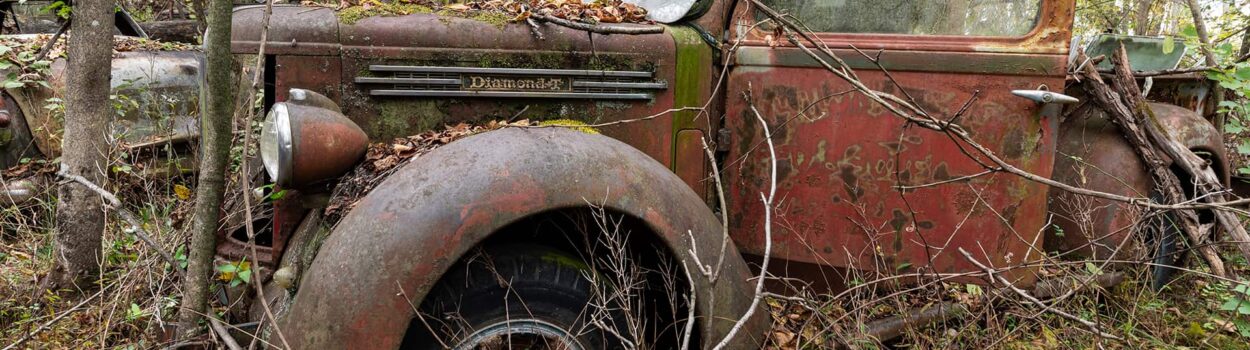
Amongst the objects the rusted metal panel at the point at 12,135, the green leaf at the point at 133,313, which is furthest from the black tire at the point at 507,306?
the rusted metal panel at the point at 12,135

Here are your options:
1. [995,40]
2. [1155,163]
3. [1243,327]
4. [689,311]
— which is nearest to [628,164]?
[689,311]

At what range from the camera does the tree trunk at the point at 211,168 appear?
250 cm

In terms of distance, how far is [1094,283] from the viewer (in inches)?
122

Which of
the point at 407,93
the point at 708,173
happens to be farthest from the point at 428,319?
the point at 708,173

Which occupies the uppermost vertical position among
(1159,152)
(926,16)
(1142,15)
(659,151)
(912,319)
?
(926,16)

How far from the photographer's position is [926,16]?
2.90 meters

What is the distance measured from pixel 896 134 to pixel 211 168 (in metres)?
2.36

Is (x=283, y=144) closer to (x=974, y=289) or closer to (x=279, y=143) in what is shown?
(x=279, y=143)

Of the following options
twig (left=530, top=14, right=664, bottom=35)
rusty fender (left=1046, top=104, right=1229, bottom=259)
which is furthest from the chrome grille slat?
rusty fender (left=1046, top=104, right=1229, bottom=259)

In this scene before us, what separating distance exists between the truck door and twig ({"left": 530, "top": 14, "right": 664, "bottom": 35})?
0.35 meters

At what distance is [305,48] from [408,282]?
1004 millimetres

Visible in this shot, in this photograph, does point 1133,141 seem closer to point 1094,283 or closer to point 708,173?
point 1094,283

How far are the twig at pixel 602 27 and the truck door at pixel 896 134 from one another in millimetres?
349

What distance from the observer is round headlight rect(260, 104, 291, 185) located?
7.29 feet
